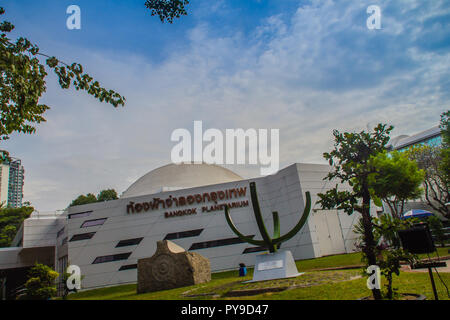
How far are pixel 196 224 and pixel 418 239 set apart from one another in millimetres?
23225

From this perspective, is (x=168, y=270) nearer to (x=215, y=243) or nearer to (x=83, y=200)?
(x=215, y=243)

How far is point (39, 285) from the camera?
57.9 ft

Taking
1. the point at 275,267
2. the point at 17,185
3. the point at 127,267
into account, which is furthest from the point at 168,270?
the point at 17,185

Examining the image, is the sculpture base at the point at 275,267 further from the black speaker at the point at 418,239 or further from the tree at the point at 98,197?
the tree at the point at 98,197

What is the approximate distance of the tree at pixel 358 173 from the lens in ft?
19.5

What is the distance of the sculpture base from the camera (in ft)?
40.0

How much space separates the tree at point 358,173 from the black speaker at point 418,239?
0.65 meters

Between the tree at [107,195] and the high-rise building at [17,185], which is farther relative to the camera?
the high-rise building at [17,185]

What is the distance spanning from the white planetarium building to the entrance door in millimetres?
75

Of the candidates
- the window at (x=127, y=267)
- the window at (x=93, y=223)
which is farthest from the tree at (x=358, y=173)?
the window at (x=93, y=223)

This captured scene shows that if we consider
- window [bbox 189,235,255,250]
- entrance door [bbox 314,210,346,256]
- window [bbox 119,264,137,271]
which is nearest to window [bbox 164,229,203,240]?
window [bbox 189,235,255,250]

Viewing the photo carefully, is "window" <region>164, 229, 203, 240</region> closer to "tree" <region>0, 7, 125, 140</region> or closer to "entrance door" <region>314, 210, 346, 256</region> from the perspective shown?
"entrance door" <region>314, 210, 346, 256</region>
